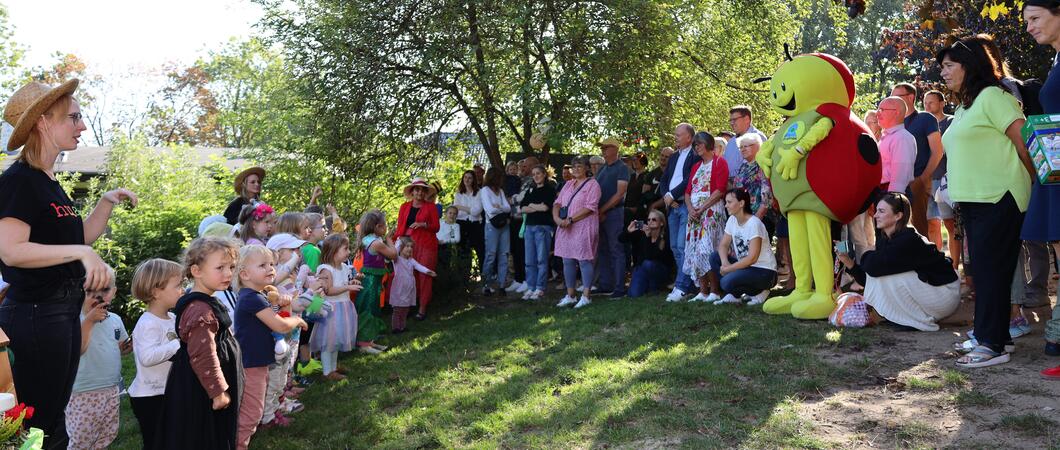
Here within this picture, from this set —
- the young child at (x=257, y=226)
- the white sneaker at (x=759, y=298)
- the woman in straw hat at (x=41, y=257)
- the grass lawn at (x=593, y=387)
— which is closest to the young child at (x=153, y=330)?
the woman in straw hat at (x=41, y=257)

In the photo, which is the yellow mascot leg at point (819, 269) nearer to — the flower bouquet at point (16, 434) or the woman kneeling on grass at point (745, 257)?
the woman kneeling on grass at point (745, 257)

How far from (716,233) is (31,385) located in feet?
21.7

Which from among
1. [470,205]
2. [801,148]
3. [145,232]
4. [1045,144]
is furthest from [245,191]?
[1045,144]

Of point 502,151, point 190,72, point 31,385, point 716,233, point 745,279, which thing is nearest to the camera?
point 31,385

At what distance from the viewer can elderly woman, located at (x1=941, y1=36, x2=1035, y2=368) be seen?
207 inches

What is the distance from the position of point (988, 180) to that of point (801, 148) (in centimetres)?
173

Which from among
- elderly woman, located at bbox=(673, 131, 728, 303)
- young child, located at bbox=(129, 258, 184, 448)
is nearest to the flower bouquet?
young child, located at bbox=(129, 258, 184, 448)

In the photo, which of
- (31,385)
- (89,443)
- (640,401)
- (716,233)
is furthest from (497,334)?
(31,385)

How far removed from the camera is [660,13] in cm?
1191

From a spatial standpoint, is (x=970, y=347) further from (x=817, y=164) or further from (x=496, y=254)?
(x=496, y=254)

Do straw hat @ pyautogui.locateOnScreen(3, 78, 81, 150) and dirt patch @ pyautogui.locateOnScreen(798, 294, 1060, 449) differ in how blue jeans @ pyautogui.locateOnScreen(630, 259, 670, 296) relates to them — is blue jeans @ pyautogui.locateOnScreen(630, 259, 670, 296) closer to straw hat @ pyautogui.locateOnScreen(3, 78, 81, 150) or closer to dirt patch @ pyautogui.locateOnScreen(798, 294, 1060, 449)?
dirt patch @ pyautogui.locateOnScreen(798, 294, 1060, 449)

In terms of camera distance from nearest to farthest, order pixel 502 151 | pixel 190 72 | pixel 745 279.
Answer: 1. pixel 745 279
2. pixel 502 151
3. pixel 190 72

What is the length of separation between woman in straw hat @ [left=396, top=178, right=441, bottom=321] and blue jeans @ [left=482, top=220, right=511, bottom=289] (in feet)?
4.79

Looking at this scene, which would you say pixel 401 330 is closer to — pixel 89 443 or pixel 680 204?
pixel 680 204
